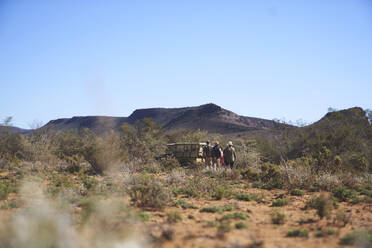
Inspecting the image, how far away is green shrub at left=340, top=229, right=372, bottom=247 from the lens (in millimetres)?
5031

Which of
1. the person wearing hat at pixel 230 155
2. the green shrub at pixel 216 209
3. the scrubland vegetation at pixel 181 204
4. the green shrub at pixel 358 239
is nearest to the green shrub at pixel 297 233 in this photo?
the scrubland vegetation at pixel 181 204

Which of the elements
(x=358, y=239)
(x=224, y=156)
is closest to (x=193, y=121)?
(x=224, y=156)

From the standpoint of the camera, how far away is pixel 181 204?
27.5ft

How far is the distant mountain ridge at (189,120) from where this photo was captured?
68062 millimetres

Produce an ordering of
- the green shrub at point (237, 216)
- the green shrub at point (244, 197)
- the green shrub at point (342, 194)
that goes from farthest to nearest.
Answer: the green shrub at point (342, 194) → the green shrub at point (244, 197) → the green shrub at point (237, 216)

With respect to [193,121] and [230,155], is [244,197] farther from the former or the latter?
[193,121]

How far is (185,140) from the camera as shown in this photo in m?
26.1

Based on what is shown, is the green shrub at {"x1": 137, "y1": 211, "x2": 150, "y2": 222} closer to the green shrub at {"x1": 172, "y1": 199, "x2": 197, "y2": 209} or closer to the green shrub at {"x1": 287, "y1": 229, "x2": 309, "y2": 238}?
the green shrub at {"x1": 172, "y1": 199, "x2": 197, "y2": 209}

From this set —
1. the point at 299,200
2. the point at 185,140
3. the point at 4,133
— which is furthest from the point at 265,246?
the point at 4,133

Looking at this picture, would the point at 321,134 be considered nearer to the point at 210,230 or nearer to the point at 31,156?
the point at 210,230

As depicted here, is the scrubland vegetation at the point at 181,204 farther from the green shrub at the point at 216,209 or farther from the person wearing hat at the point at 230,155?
the person wearing hat at the point at 230,155

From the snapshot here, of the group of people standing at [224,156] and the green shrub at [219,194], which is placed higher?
the group of people standing at [224,156]

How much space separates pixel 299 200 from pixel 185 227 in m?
4.68

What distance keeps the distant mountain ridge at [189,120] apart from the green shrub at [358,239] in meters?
57.3
